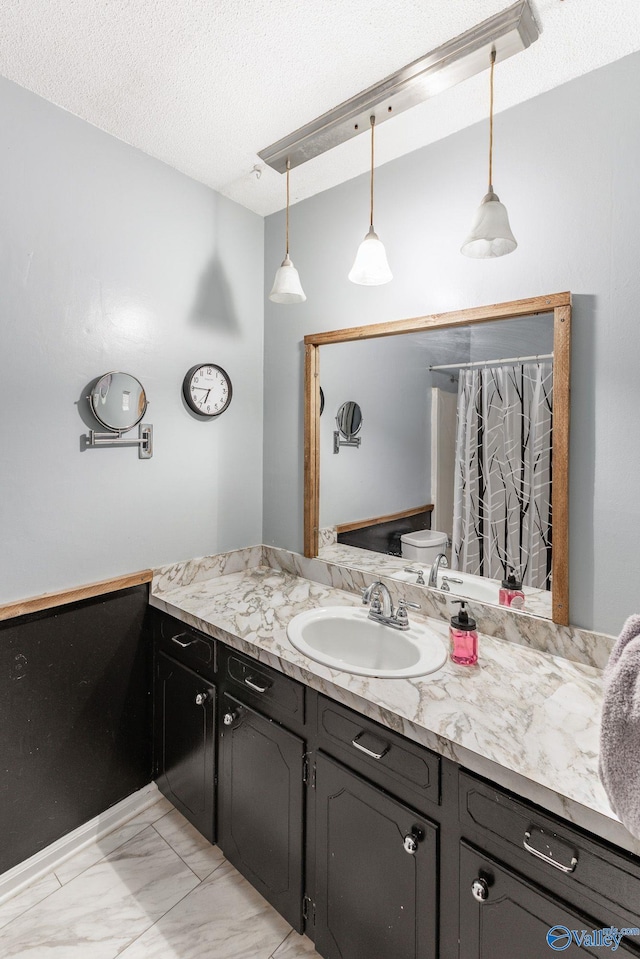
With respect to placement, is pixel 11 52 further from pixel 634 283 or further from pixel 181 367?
pixel 634 283

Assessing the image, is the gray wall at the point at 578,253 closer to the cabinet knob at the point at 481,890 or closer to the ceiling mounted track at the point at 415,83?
the ceiling mounted track at the point at 415,83

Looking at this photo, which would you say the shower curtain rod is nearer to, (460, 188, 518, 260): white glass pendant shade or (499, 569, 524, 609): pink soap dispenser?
(460, 188, 518, 260): white glass pendant shade

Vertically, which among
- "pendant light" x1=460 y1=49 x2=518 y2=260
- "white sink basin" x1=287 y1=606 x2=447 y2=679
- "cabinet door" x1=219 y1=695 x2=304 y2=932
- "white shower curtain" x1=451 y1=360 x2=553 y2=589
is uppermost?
"pendant light" x1=460 y1=49 x2=518 y2=260

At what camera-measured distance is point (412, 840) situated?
3.46 feet

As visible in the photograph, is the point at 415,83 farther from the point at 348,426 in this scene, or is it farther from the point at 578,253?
the point at 348,426

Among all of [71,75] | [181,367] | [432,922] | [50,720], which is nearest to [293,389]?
[181,367]

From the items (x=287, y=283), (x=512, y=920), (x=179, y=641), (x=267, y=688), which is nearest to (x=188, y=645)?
(x=179, y=641)

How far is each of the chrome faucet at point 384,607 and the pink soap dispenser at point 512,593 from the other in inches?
12.1

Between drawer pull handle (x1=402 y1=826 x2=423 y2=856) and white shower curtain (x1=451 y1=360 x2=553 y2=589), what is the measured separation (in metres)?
0.77

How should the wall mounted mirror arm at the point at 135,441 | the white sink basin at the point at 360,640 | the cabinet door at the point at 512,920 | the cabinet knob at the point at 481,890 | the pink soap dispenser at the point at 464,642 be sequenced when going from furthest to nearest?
1. the wall mounted mirror arm at the point at 135,441
2. the white sink basin at the point at 360,640
3. the pink soap dispenser at the point at 464,642
4. the cabinet knob at the point at 481,890
5. the cabinet door at the point at 512,920

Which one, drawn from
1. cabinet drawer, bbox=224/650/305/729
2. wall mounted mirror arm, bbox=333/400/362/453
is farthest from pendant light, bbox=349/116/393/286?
cabinet drawer, bbox=224/650/305/729

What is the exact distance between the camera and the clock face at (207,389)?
1940mm

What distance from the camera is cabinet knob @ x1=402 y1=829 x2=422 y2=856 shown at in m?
1.05

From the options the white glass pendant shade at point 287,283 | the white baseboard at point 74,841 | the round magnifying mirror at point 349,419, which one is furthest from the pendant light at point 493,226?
the white baseboard at point 74,841
